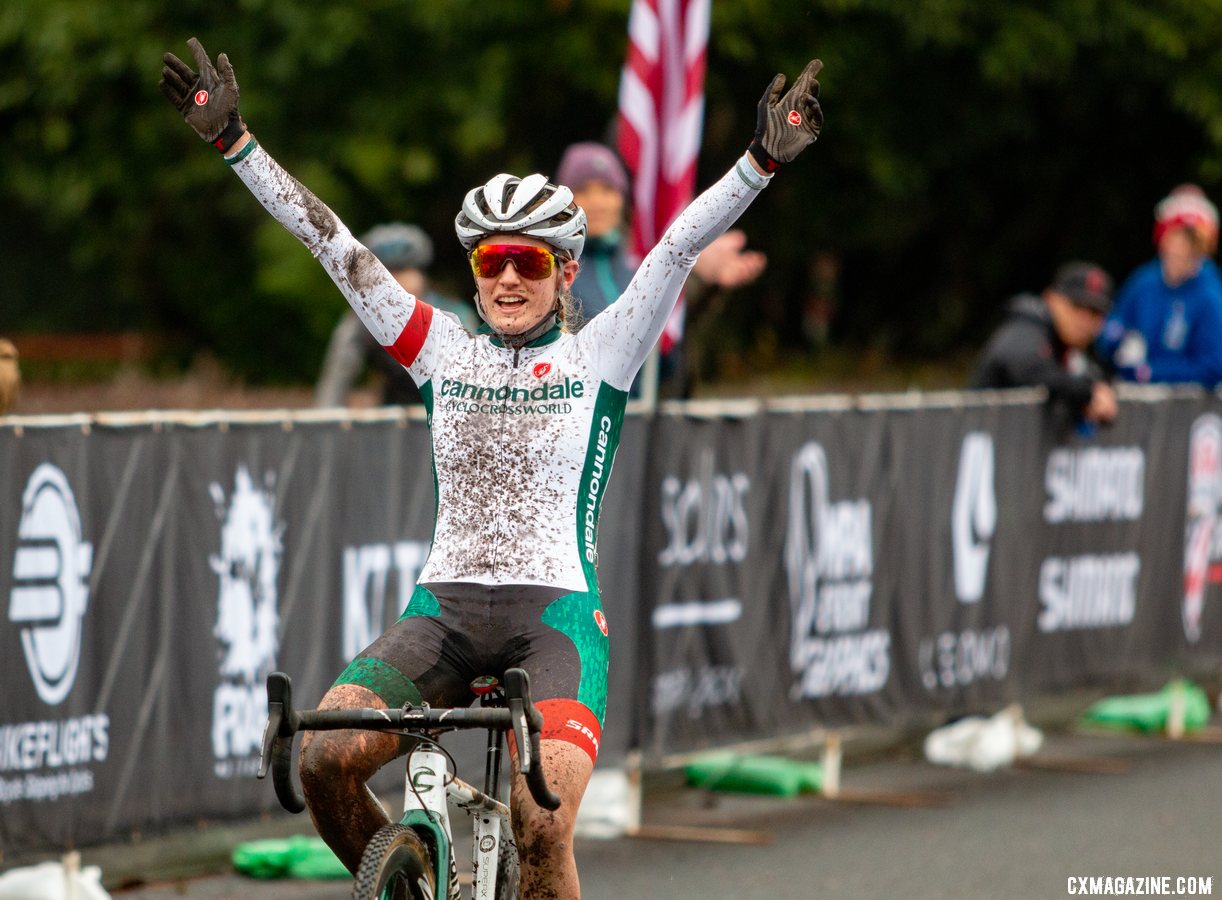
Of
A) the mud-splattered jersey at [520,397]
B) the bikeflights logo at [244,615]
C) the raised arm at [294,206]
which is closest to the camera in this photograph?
the mud-splattered jersey at [520,397]

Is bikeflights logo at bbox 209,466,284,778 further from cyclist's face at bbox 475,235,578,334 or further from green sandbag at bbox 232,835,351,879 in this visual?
cyclist's face at bbox 475,235,578,334

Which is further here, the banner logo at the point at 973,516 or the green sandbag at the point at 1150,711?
the green sandbag at the point at 1150,711

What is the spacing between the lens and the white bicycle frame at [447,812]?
498cm

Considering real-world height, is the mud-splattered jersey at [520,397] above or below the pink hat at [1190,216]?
below

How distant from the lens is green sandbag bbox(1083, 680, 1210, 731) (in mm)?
11695

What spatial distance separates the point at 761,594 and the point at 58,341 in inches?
719

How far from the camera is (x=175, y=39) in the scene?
17.7m

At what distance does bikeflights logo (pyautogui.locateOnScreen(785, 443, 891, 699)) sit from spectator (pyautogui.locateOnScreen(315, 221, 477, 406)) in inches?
71.2

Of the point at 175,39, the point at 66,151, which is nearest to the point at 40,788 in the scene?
the point at 175,39

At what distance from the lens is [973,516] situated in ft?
33.6

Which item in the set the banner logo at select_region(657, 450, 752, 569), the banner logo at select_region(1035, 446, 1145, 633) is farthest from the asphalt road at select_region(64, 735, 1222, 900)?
the banner logo at select_region(657, 450, 752, 569)

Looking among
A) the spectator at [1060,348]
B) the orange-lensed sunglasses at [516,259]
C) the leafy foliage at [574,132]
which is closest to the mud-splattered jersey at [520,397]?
the orange-lensed sunglasses at [516,259]

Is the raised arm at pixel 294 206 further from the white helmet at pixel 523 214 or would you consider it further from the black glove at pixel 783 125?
the black glove at pixel 783 125

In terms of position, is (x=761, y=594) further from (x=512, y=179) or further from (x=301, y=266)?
(x=301, y=266)
